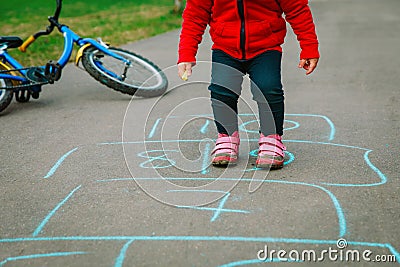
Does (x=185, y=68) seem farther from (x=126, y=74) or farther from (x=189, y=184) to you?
(x=126, y=74)

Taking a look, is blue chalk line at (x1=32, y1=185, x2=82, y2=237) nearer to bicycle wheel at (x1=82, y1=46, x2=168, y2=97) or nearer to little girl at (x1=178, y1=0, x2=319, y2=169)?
little girl at (x1=178, y1=0, x2=319, y2=169)

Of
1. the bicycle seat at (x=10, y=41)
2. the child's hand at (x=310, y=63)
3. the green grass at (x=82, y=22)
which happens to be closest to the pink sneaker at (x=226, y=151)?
the child's hand at (x=310, y=63)

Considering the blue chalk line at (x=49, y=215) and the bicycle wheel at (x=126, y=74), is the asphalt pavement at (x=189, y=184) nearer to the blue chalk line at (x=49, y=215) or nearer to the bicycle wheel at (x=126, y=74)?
the blue chalk line at (x=49, y=215)

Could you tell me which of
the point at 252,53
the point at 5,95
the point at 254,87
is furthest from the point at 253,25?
the point at 5,95

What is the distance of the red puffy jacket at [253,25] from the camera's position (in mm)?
3529

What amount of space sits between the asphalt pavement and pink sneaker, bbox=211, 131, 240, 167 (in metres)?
0.07

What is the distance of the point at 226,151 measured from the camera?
3623mm

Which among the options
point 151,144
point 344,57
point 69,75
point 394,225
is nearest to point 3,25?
point 69,75

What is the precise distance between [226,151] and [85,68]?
235 cm

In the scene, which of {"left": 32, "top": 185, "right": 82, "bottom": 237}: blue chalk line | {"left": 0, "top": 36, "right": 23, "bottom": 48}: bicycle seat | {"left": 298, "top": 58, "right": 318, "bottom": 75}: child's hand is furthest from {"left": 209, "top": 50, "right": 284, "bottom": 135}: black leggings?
{"left": 0, "top": 36, "right": 23, "bottom": 48}: bicycle seat

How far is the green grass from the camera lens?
9336mm

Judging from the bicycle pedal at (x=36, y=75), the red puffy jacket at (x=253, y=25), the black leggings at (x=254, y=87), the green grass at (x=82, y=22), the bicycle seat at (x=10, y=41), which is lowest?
the green grass at (x=82, y=22)

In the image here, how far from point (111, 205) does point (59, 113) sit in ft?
7.99

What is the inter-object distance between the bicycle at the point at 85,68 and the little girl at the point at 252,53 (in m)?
1.75
